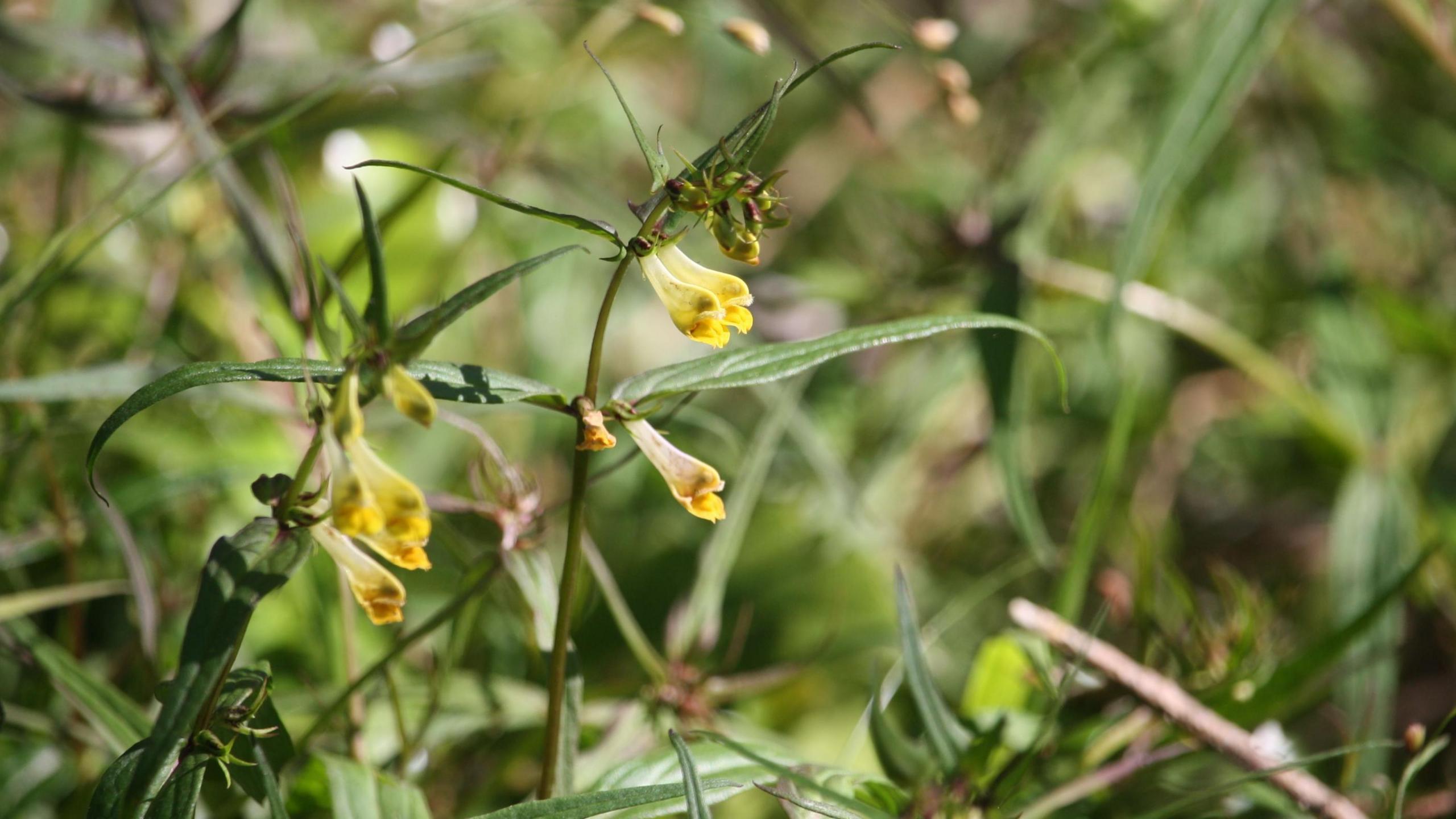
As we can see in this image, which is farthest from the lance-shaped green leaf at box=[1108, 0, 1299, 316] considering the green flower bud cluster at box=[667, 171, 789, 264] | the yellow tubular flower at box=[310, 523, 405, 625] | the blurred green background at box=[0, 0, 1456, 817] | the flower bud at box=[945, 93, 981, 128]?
the yellow tubular flower at box=[310, 523, 405, 625]

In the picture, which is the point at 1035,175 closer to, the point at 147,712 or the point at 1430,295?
the point at 1430,295

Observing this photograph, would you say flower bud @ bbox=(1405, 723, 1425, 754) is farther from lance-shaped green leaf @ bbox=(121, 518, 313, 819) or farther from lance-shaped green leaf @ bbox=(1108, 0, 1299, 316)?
lance-shaped green leaf @ bbox=(121, 518, 313, 819)

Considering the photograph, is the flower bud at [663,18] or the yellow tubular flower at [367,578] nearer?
the yellow tubular flower at [367,578]

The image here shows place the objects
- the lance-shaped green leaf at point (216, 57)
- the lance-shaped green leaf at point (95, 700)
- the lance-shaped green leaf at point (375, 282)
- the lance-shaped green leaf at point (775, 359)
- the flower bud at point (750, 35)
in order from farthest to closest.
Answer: the lance-shaped green leaf at point (216, 57)
the flower bud at point (750, 35)
the lance-shaped green leaf at point (95, 700)
the lance-shaped green leaf at point (775, 359)
the lance-shaped green leaf at point (375, 282)

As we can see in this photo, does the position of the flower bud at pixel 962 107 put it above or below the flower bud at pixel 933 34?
below

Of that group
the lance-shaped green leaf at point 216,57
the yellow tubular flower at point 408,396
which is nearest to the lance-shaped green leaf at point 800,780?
the yellow tubular flower at point 408,396

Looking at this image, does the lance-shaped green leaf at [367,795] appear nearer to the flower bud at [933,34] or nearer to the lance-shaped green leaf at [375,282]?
the lance-shaped green leaf at [375,282]

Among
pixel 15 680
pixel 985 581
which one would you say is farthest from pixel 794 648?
pixel 15 680

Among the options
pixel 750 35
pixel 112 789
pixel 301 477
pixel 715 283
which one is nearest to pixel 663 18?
pixel 750 35
